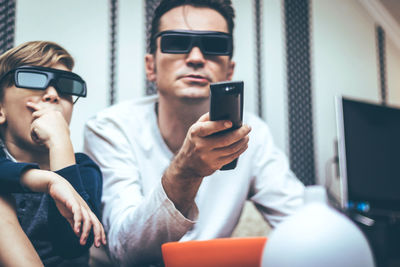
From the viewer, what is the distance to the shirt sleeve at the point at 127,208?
2.55ft

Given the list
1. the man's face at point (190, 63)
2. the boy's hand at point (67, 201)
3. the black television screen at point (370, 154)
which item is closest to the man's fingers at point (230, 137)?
the boy's hand at point (67, 201)

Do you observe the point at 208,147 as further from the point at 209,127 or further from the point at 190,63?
the point at 190,63

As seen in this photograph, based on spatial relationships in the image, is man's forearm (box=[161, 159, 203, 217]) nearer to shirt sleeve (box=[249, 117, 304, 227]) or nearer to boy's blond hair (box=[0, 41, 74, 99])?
boy's blond hair (box=[0, 41, 74, 99])

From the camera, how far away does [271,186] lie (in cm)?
135

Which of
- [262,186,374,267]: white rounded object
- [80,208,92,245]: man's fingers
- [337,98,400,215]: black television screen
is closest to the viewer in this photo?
[262,186,374,267]: white rounded object

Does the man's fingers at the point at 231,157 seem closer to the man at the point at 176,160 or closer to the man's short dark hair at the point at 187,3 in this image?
the man at the point at 176,160

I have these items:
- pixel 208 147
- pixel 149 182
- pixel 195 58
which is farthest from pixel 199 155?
pixel 149 182

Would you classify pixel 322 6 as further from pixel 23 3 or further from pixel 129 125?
pixel 23 3

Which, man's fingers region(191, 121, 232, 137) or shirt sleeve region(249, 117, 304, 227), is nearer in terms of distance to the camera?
man's fingers region(191, 121, 232, 137)

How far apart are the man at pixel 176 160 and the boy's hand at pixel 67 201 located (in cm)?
20

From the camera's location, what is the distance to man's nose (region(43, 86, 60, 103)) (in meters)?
0.74

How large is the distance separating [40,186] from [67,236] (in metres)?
0.12

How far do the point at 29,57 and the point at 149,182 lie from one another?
1.93ft

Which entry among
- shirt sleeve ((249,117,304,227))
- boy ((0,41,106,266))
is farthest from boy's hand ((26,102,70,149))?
shirt sleeve ((249,117,304,227))
